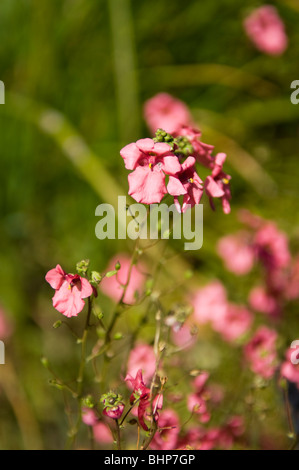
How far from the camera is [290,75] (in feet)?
6.86

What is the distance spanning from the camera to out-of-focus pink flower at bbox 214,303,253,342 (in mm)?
1304

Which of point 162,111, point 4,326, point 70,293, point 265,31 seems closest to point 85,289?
point 70,293

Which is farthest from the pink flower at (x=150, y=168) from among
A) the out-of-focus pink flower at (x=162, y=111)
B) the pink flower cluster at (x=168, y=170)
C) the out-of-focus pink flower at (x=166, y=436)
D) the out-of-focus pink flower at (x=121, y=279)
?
the out-of-focus pink flower at (x=162, y=111)

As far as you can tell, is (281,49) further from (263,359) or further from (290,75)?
(263,359)

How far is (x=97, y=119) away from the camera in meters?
1.94

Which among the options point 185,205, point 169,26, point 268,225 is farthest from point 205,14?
point 185,205

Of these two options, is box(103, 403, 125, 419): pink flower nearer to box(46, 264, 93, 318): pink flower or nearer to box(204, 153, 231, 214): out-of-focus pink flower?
box(46, 264, 93, 318): pink flower

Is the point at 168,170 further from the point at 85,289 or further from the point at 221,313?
the point at 221,313

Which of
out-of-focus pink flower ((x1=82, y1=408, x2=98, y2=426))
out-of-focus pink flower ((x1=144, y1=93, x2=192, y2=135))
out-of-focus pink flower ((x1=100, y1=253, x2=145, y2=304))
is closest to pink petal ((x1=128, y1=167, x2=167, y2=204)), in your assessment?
out-of-focus pink flower ((x1=82, y1=408, x2=98, y2=426))

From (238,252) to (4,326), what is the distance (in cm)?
71

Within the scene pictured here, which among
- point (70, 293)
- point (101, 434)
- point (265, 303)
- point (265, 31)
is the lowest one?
point (101, 434)

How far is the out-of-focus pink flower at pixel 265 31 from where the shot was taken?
1.97m

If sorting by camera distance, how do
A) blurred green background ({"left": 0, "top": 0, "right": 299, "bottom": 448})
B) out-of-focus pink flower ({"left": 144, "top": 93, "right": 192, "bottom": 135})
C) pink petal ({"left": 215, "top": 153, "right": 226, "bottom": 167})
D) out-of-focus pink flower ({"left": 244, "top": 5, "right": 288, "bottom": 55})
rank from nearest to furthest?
pink petal ({"left": 215, "top": 153, "right": 226, "bottom": 167})
blurred green background ({"left": 0, "top": 0, "right": 299, "bottom": 448})
out-of-focus pink flower ({"left": 144, "top": 93, "right": 192, "bottom": 135})
out-of-focus pink flower ({"left": 244, "top": 5, "right": 288, "bottom": 55})

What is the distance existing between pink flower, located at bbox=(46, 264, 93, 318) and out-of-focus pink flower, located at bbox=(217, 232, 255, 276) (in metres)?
0.66
